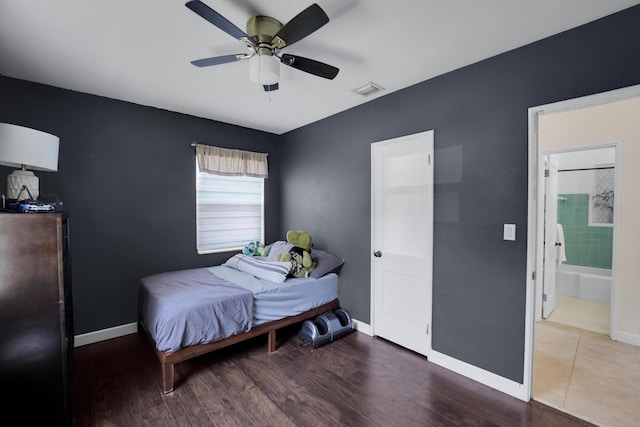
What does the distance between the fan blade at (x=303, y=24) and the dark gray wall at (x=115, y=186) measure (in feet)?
7.49

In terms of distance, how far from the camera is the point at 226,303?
7.82 ft

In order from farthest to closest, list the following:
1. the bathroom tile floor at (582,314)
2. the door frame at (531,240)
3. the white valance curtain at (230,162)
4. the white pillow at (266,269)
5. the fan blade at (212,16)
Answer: the white valance curtain at (230,162)
the bathroom tile floor at (582,314)
the white pillow at (266,269)
the door frame at (531,240)
the fan blade at (212,16)

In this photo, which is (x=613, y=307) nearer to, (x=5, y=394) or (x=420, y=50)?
(x=420, y=50)

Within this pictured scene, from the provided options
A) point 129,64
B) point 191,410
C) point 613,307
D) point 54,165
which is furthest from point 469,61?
point 191,410

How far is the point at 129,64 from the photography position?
227cm

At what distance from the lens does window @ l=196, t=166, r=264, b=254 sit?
3.64 m

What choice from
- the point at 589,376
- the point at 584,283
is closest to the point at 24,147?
the point at 589,376

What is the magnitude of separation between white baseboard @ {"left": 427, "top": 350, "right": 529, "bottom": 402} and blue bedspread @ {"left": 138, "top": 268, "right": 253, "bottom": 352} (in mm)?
1745

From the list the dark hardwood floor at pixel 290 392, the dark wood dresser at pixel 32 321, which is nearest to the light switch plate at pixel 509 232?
the dark hardwood floor at pixel 290 392

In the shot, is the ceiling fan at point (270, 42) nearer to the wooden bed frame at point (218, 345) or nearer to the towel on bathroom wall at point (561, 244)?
the wooden bed frame at point (218, 345)

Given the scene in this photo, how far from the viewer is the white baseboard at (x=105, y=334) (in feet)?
9.21

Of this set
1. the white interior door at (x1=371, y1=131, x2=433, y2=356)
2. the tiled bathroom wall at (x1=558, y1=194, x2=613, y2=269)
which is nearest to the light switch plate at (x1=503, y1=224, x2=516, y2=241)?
the white interior door at (x1=371, y1=131, x2=433, y2=356)

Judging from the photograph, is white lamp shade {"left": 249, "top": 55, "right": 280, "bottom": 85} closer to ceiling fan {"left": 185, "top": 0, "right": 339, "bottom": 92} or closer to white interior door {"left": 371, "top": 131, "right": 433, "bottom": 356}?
ceiling fan {"left": 185, "top": 0, "right": 339, "bottom": 92}

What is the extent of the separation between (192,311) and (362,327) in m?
1.88
